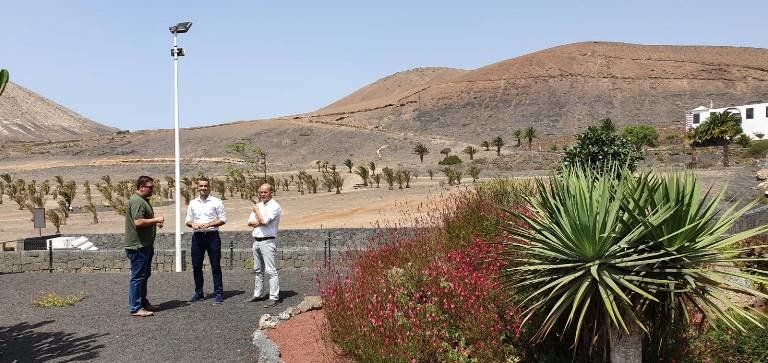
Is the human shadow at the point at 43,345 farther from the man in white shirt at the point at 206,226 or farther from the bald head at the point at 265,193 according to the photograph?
the bald head at the point at 265,193

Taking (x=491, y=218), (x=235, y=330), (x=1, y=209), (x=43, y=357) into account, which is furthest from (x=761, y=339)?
(x=1, y=209)

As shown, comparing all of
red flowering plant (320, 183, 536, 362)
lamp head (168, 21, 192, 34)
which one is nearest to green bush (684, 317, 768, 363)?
red flowering plant (320, 183, 536, 362)

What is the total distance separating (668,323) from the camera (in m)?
4.32

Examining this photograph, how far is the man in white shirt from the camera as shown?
7.95m

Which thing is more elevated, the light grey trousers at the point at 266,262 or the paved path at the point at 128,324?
the light grey trousers at the point at 266,262

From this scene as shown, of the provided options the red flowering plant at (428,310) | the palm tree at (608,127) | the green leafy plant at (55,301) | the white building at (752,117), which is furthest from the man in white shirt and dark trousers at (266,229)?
the white building at (752,117)

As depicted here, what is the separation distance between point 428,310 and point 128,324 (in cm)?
401

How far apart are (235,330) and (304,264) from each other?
4622 millimetres

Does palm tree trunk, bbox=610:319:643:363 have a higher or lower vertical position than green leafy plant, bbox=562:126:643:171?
lower

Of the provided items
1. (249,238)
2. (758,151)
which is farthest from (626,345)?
(758,151)

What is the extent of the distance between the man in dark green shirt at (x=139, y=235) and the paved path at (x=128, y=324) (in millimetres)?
415

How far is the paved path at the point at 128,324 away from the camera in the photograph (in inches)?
243

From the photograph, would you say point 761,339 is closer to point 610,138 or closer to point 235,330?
point 235,330

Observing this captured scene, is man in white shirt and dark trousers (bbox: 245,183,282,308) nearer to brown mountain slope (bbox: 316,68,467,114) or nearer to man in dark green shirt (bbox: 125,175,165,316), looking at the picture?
man in dark green shirt (bbox: 125,175,165,316)
